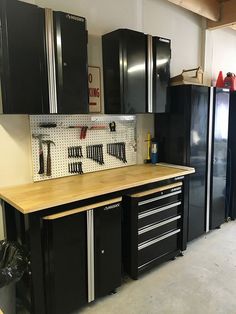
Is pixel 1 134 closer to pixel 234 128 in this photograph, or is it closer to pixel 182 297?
pixel 182 297

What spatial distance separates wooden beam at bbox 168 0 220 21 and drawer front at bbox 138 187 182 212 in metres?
2.08

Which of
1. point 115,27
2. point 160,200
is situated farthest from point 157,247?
point 115,27

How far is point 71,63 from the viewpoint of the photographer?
2004mm

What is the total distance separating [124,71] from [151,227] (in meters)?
1.46

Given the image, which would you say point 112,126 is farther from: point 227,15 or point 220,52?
point 220,52

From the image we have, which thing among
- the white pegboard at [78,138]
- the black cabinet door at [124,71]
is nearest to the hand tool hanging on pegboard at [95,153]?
the white pegboard at [78,138]

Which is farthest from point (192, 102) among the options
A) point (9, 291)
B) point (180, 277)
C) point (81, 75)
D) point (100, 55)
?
point (9, 291)

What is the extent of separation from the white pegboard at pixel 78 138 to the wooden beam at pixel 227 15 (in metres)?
1.78

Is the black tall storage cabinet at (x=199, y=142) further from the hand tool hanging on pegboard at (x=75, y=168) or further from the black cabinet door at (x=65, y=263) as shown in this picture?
the black cabinet door at (x=65, y=263)

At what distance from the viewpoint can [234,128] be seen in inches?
139

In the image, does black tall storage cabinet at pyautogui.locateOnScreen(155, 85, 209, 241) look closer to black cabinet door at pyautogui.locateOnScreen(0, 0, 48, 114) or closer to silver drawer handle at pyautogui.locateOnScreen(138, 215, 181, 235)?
silver drawer handle at pyautogui.locateOnScreen(138, 215, 181, 235)

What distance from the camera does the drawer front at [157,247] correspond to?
7.69ft

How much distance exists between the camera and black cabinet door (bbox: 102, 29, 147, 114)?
2359 mm

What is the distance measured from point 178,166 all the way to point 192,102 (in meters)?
0.71
